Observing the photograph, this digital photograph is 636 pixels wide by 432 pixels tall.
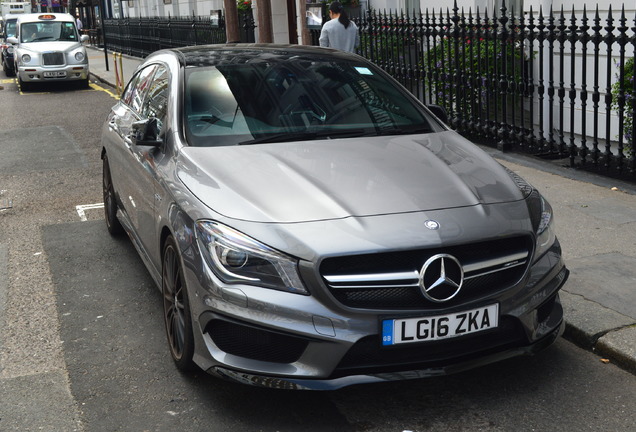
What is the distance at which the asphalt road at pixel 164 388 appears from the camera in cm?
395

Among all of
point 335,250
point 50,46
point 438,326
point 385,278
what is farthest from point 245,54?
point 50,46

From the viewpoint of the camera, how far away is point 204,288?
12.8ft

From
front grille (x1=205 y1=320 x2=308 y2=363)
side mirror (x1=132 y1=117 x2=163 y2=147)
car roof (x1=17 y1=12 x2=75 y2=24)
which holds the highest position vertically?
car roof (x1=17 y1=12 x2=75 y2=24)

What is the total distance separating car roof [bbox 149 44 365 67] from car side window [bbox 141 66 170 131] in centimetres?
16

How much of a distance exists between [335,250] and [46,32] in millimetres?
23043

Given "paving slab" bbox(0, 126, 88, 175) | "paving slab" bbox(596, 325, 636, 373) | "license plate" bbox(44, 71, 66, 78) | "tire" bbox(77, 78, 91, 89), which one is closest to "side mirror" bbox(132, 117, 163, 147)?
"paving slab" bbox(596, 325, 636, 373)

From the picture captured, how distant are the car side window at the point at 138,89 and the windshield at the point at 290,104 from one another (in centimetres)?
83

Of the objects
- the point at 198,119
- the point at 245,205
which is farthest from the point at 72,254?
the point at 245,205

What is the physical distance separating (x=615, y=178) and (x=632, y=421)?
497cm

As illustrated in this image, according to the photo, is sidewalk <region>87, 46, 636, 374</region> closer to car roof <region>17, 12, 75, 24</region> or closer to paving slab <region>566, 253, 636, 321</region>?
paving slab <region>566, 253, 636, 321</region>

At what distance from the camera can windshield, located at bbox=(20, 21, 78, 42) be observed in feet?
80.8

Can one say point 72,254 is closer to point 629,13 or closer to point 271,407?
point 271,407

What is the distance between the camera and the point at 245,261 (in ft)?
12.5

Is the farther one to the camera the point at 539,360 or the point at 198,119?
the point at 198,119
